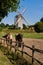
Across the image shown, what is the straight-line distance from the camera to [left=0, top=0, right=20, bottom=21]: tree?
2979 cm

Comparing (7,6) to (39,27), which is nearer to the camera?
(7,6)

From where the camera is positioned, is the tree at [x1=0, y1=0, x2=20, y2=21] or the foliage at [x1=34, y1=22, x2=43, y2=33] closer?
the tree at [x1=0, y1=0, x2=20, y2=21]

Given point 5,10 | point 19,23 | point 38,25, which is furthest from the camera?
point 19,23

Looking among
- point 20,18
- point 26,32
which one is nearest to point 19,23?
point 20,18

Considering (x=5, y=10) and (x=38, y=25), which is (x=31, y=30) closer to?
(x=38, y=25)

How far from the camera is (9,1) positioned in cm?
2978

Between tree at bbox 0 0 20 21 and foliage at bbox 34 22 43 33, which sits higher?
tree at bbox 0 0 20 21

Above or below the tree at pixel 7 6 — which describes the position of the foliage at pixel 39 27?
below

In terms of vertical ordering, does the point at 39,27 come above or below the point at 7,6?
below

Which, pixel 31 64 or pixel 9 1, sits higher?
pixel 9 1

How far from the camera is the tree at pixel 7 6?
29.8m

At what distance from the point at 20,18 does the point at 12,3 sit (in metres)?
74.8

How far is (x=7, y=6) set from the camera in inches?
1204

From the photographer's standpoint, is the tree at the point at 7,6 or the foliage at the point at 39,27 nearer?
the tree at the point at 7,6
